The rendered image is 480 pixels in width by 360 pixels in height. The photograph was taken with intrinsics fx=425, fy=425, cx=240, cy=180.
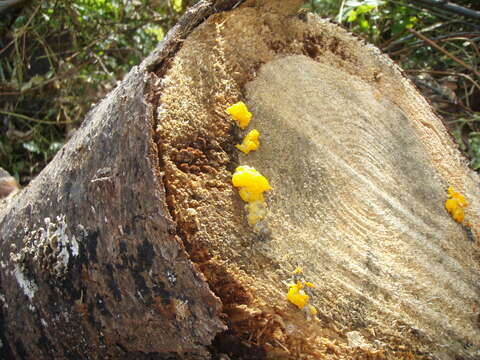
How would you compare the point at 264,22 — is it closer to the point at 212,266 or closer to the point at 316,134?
the point at 316,134

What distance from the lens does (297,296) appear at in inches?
41.8

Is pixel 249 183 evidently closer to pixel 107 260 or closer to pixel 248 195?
pixel 248 195

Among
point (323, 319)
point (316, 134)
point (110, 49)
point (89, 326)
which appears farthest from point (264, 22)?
point (110, 49)

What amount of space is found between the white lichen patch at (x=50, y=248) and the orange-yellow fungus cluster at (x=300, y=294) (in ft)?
1.88

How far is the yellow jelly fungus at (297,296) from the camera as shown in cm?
106

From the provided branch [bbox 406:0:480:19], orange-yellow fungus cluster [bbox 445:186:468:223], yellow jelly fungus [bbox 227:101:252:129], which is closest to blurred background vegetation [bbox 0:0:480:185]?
branch [bbox 406:0:480:19]

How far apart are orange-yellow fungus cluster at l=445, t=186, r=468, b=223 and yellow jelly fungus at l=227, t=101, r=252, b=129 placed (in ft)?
2.56

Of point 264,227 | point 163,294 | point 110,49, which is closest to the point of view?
point 163,294

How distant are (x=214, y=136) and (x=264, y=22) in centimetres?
47

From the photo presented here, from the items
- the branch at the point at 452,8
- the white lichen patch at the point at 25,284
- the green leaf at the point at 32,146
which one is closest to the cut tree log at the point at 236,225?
the white lichen patch at the point at 25,284

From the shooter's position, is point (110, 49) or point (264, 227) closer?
point (264, 227)

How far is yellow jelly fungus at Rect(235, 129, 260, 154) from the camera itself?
1.18 m

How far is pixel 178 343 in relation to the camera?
1041 millimetres

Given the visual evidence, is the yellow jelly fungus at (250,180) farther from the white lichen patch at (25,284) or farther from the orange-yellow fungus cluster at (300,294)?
the white lichen patch at (25,284)
